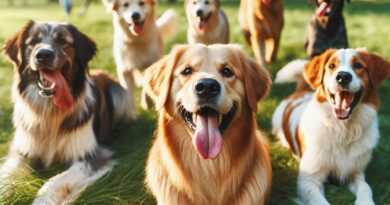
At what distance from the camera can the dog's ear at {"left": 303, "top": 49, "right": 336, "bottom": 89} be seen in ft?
13.0

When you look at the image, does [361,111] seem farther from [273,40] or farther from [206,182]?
[273,40]

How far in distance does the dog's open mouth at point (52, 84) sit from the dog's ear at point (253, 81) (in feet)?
5.64

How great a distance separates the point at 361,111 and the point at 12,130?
3.63m

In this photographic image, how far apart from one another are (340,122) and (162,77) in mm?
1549

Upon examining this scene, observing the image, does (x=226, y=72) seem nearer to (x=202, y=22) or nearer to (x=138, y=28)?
(x=138, y=28)

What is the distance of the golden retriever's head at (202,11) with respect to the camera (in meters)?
6.37

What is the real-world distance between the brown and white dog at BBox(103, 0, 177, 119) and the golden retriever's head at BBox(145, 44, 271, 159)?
2.54m

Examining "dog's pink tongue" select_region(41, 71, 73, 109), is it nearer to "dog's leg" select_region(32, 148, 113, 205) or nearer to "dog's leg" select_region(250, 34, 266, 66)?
"dog's leg" select_region(32, 148, 113, 205)

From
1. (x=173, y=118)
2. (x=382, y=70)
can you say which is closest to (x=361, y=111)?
(x=382, y=70)

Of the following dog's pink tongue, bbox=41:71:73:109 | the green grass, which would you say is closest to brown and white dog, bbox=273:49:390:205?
the green grass

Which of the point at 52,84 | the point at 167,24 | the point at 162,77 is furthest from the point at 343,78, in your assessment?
the point at 167,24

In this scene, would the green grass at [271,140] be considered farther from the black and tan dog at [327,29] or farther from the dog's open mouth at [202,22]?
the dog's open mouth at [202,22]

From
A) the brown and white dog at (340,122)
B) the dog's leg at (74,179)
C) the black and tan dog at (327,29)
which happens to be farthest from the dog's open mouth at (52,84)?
the black and tan dog at (327,29)

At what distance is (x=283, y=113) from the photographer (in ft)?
16.3
